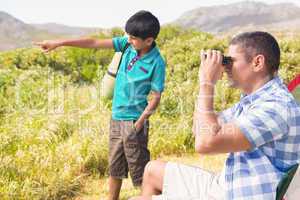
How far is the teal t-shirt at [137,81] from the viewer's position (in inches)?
155

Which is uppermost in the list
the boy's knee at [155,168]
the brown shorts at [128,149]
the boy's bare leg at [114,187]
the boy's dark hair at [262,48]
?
the boy's dark hair at [262,48]

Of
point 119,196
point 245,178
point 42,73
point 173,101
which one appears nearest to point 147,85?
point 119,196

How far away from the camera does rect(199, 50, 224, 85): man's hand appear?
255 centimetres

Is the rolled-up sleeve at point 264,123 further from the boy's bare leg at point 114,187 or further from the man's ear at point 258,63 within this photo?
the boy's bare leg at point 114,187

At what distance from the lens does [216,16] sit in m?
60.4

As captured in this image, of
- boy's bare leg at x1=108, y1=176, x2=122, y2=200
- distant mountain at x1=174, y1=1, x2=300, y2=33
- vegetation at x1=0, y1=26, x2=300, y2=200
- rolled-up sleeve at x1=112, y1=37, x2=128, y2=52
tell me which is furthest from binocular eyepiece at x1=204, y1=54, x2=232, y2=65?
distant mountain at x1=174, y1=1, x2=300, y2=33

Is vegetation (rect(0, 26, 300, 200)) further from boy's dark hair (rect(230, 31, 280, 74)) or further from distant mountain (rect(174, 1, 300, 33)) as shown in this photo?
distant mountain (rect(174, 1, 300, 33))

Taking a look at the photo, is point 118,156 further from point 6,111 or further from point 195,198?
point 6,111

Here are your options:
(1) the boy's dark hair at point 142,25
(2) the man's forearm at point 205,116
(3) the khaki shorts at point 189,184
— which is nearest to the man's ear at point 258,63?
(2) the man's forearm at point 205,116

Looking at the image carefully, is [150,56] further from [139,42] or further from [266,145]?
[266,145]

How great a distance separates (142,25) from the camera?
12.6 feet

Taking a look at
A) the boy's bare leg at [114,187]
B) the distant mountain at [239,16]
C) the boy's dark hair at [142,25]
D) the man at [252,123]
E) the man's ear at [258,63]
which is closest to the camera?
the man at [252,123]

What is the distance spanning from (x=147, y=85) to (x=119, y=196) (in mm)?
1135

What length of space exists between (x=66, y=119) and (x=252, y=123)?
167 inches
